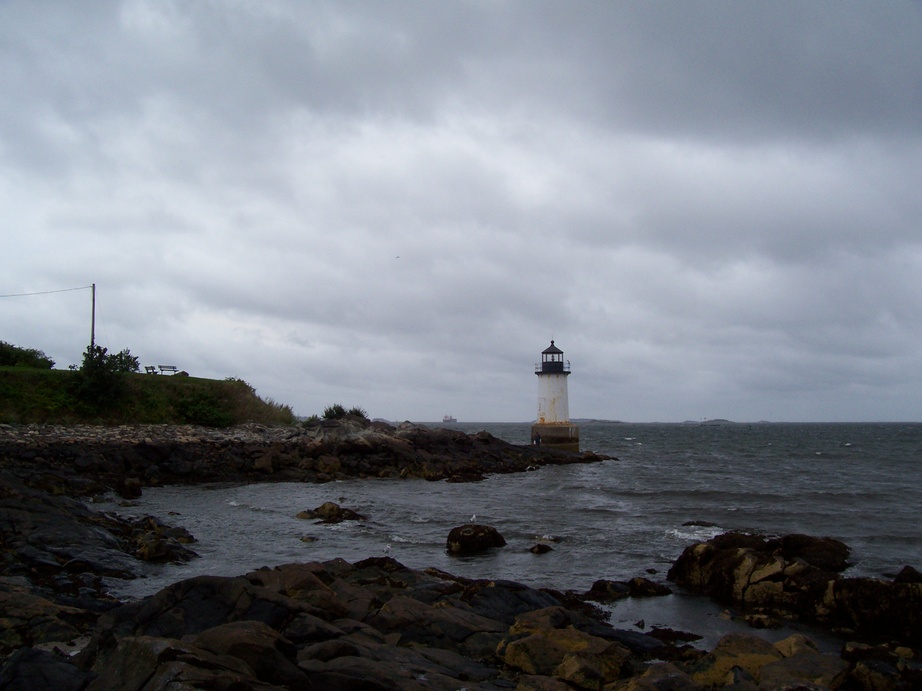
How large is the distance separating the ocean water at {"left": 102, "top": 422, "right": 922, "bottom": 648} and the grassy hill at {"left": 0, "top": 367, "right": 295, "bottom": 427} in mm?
10846

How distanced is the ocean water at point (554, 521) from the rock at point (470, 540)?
0.84 ft

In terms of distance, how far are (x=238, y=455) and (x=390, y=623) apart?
74.2 ft

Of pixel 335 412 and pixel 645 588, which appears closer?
pixel 645 588

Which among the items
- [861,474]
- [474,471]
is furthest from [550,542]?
[861,474]

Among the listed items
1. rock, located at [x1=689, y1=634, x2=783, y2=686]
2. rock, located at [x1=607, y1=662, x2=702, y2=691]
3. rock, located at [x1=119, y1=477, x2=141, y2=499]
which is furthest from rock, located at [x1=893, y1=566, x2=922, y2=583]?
rock, located at [x1=119, y1=477, x2=141, y2=499]

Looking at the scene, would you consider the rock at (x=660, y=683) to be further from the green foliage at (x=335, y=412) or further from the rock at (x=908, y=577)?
the green foliage at (x=335, y=412)

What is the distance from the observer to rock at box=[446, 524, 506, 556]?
1516cm

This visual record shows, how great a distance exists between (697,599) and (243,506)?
1379cm

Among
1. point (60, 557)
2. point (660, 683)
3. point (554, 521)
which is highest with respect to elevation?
point (60, 557)

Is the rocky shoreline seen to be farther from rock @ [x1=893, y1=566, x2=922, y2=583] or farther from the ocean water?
the ocean water

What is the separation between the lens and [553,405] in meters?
46.7

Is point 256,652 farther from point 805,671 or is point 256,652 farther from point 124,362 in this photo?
point 124,362

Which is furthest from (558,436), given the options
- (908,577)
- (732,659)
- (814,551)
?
(732,659)

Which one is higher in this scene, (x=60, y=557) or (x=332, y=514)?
(x=60, y=557)
